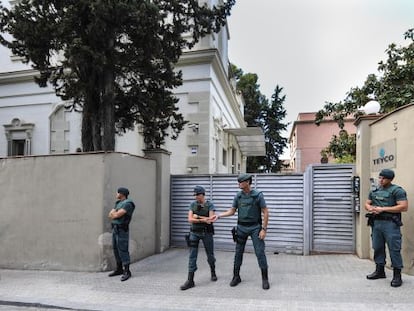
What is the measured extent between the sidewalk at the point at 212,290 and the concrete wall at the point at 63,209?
1.18ft

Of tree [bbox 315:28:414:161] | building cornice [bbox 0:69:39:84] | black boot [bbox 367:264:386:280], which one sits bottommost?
black boot [bbox 367:264:386:280]

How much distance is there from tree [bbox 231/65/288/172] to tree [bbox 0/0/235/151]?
76.4 feet

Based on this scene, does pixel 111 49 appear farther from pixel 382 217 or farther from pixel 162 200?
pixel 382 217

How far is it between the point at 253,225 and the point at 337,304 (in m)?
1.70

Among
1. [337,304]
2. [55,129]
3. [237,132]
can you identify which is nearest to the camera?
[337,304]

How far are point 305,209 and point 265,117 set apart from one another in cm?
2810

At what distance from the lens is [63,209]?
26.5 ft

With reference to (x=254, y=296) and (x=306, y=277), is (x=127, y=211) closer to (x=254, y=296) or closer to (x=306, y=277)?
(x=254, y=296)

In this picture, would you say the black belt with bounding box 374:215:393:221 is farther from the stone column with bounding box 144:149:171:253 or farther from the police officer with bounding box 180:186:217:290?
the stone column with bounding box 144:149:171:253

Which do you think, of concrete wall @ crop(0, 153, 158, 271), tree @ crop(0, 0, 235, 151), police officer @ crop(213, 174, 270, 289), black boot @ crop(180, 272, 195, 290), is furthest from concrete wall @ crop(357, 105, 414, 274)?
tree @ crop(0, 0, 235, 151)

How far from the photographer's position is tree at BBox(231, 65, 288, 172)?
115 feet

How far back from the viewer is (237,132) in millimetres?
21141

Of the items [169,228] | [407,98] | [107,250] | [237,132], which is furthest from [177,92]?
[107,250]

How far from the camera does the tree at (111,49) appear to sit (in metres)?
9.11
